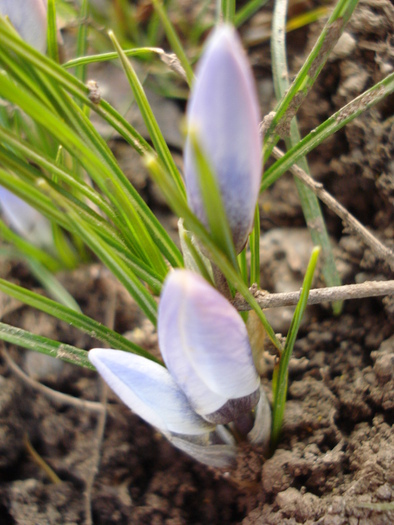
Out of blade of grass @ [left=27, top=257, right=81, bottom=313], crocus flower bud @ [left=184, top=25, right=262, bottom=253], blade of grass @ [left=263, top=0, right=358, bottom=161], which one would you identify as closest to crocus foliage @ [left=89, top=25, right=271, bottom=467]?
crocus flower bud @ [left=184, top=25, right=262, bottom=253]

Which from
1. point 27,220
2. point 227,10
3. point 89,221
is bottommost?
point 89,221

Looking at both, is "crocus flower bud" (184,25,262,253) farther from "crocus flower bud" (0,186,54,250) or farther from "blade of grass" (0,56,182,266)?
"crocus flower bud" (0,186,54,250)

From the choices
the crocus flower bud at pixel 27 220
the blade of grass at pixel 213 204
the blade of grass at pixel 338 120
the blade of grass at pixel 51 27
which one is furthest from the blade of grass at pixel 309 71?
the crocus flower bud at pixel 27 220

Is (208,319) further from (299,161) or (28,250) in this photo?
(28,250)

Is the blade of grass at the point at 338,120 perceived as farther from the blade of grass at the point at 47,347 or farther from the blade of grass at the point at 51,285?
the blade of grass at the point at 51,285

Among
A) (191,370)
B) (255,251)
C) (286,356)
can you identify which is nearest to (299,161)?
(255,251)

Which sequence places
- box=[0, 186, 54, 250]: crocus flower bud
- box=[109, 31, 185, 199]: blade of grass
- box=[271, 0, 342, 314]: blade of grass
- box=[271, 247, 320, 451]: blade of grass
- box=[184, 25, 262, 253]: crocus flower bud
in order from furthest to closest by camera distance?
box=[0, 186, 54, 250]: crocus flower bud → box=[271, 0, 342, 314]: blade of grass → box=[109, 31, 185, 199]: blade of grass → box=[271, 247, 320, 451]: blade of grass → box=[184, 25, 262, 253]: crocus flower bud

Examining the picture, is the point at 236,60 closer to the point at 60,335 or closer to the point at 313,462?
the point at 313,462
